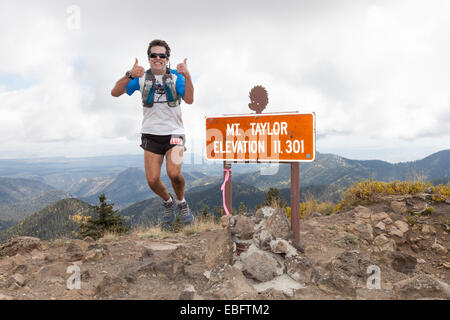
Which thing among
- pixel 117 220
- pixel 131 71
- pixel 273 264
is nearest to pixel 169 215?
pixel 273 264

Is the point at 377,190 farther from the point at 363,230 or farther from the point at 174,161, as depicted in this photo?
the point at 174,161

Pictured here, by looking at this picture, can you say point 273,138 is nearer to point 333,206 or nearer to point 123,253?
point 123,253

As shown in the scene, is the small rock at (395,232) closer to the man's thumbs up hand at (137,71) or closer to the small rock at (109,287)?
the small rock at (109,287)

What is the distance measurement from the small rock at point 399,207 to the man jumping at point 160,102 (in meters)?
6.75

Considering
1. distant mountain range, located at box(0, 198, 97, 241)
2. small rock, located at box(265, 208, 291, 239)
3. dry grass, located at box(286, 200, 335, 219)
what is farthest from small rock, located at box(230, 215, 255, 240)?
distant mountain range, located at box(0, 198, 97, 241)

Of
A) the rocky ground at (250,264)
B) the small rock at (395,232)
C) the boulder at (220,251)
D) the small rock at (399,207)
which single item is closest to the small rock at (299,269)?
the rocky ground at (250,264)

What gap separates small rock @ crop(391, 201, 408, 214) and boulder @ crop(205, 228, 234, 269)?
5896 millimetres

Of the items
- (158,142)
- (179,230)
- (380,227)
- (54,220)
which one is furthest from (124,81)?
(54,220)

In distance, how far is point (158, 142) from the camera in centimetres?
488

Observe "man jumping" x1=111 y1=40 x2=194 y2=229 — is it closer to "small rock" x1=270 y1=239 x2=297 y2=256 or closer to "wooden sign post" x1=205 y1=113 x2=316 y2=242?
"wooden sign post" x1=205 y1=113 x2=316 y2=242

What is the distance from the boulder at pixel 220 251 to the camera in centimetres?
470

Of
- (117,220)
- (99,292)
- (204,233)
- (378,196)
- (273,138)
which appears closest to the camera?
(99,292)

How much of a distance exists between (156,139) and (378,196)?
7.62 meters
